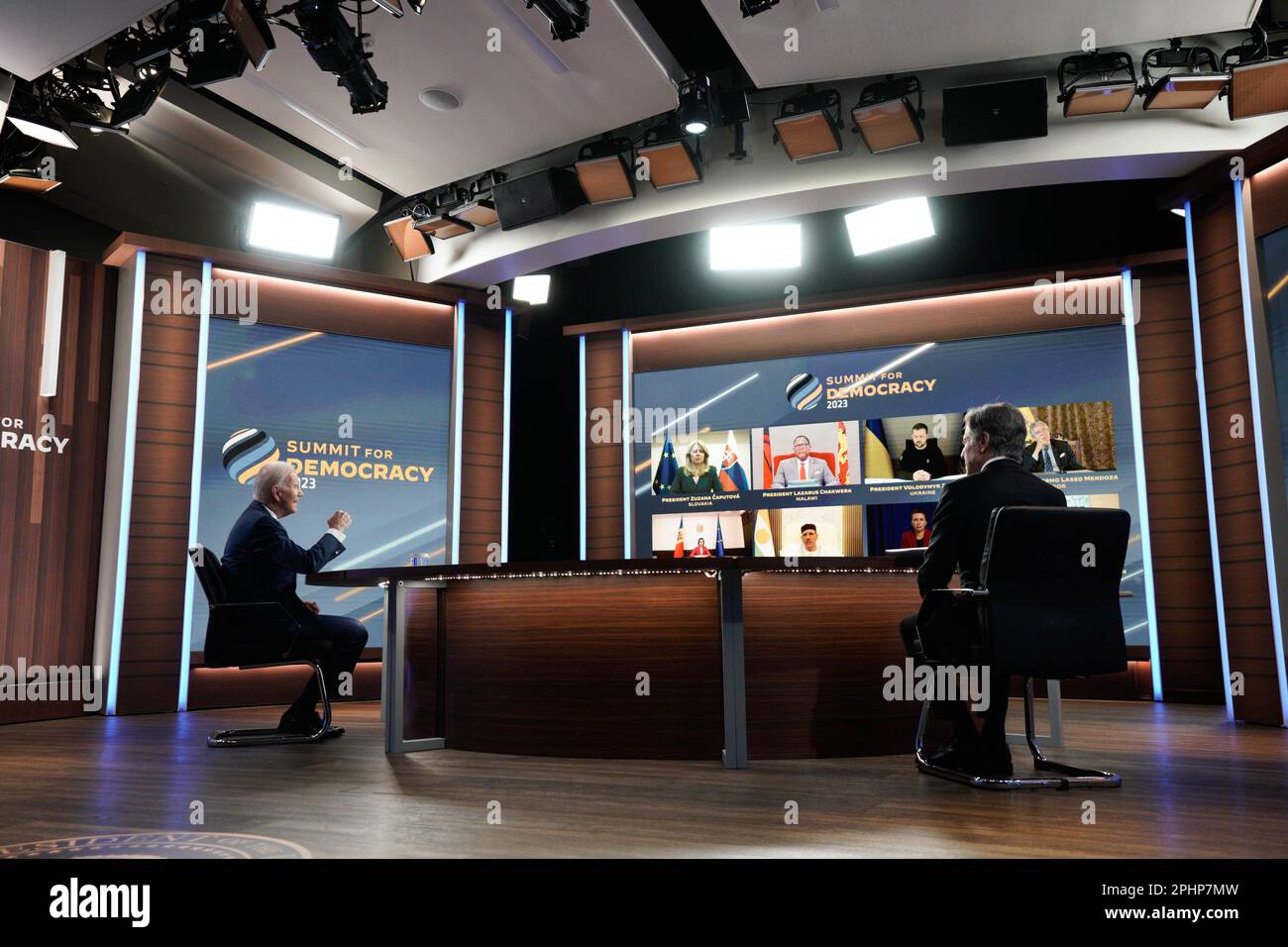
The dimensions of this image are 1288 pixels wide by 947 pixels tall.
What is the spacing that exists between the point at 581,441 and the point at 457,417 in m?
1.18

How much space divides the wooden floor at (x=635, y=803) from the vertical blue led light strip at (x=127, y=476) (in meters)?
1.64

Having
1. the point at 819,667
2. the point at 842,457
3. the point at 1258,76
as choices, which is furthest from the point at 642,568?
the point at 1258,76

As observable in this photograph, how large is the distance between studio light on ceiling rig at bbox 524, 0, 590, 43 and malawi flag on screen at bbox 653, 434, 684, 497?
3794 mm

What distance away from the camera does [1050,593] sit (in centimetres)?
300

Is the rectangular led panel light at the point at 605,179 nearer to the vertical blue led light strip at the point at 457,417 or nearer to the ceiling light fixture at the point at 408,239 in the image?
the ceiling light fixture at the point at 408,239

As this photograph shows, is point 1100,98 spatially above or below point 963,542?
above

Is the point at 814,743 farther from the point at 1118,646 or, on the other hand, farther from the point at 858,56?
the point at 858,56

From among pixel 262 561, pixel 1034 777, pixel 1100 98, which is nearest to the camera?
pixel 1034 777

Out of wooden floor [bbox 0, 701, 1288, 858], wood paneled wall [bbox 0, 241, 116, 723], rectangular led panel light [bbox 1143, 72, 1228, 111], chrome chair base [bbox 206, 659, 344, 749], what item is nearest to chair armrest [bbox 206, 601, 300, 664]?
chrome chair base [bbox 206, 659, 344, 749]

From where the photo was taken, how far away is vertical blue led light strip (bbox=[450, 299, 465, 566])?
732 cm

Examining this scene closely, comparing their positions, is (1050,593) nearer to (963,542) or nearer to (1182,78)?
(963,542)

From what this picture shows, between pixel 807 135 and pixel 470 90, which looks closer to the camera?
pixel 470 90

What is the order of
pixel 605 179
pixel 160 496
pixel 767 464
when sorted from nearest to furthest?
pixel 160 496, pixel 605 179, pixel 767 464
